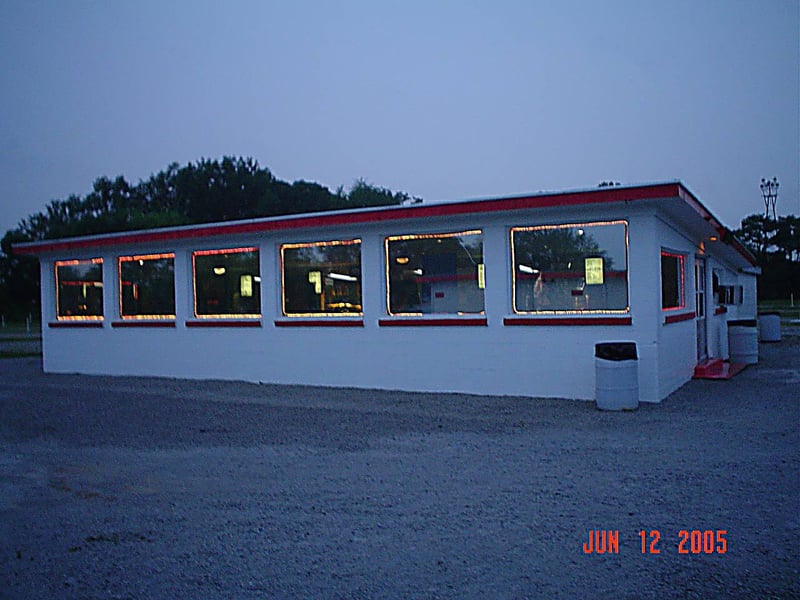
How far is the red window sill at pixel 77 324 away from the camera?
17125 mm

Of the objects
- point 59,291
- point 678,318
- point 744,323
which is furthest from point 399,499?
point 744,323

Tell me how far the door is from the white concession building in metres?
0.06

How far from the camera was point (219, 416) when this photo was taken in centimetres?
1087

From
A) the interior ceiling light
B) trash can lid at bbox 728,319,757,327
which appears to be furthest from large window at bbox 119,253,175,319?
trash can lid at bbox 728,319,757,327

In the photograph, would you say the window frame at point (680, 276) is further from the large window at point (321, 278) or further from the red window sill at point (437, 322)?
the large window at point (321, 278)

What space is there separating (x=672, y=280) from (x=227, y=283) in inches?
317

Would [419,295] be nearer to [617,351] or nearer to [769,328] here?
[617,351]

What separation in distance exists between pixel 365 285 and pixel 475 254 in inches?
81.5

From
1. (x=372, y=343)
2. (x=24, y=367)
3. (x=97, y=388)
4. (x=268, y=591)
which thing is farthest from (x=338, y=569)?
(x=24, y=367)

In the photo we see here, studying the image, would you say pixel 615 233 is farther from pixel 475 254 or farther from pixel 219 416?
pixel 219 416

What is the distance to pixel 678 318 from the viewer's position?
12945 millimetres

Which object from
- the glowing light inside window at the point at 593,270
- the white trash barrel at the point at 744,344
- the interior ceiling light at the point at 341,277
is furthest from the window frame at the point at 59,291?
the white trash barrel at the point at 744,344

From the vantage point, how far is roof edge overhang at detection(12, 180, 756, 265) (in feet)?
35.8

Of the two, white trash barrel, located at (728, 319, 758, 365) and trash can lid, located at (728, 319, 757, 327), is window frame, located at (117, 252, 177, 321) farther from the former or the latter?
trash can lid, located at (728, 319, 757, 327)
